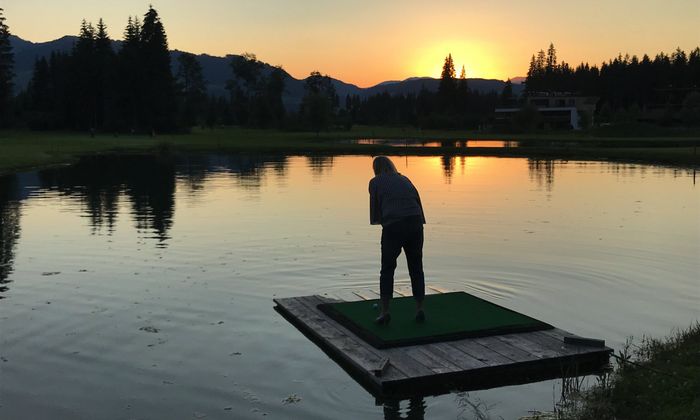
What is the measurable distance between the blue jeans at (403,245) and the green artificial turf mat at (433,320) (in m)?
0.57

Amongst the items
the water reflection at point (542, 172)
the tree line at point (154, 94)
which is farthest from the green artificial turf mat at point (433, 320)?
the tree line at point (154, 94)

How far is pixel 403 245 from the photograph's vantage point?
31.0 ft

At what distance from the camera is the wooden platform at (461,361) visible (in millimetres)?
8180

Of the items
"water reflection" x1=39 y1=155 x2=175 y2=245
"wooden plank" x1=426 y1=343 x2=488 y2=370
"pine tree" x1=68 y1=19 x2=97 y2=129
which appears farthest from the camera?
"pine tree" x1=68 y1=19 x2=97 y2=129

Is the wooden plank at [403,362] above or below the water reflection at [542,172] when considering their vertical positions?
below

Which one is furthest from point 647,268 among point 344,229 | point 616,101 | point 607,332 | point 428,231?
point 616,101

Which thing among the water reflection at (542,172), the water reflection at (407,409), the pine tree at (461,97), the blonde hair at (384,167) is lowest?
the water reflection at (407,409)

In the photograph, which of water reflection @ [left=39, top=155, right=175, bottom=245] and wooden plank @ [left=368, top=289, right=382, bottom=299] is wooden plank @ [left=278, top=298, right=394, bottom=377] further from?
water reflection @ [left=39, top=155, right=175, bottom=245]

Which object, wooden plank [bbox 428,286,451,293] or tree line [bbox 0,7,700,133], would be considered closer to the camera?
wooden plank [bbox 428,286,451,293]

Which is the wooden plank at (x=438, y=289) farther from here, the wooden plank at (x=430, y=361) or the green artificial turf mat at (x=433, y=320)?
the wooden plank at (x=430, y=361)

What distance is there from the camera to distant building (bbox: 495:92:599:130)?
437ft

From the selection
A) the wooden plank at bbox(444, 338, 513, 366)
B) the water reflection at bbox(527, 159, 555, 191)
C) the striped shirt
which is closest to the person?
the striped shirt

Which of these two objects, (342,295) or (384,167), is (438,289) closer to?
(342,295)

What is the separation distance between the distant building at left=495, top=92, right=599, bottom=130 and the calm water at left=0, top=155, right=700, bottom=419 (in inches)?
4100
